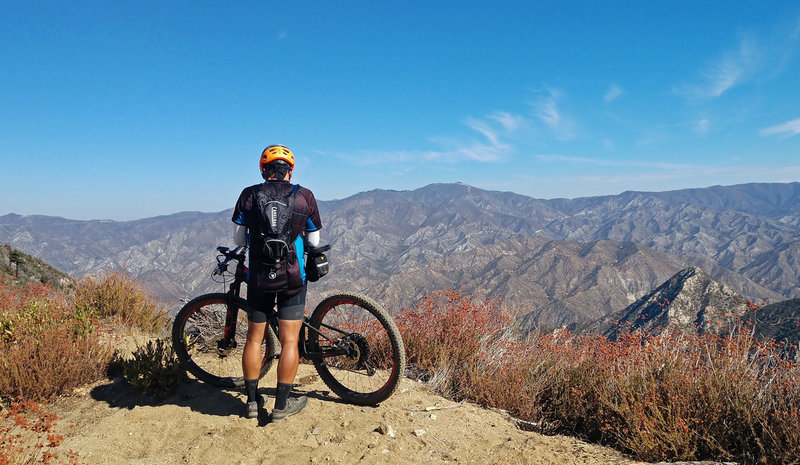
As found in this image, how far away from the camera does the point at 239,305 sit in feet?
14.1

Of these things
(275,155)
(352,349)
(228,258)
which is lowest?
(352,349)

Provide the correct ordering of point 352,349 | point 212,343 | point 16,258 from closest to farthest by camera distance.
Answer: point 352,349, point 212,343, point 16,258

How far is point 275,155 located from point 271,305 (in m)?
1.40

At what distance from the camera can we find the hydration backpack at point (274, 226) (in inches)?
133

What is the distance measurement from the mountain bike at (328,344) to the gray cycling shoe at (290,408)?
0.36 meters

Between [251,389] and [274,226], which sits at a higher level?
[274,226]

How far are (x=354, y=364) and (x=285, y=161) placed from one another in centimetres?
217

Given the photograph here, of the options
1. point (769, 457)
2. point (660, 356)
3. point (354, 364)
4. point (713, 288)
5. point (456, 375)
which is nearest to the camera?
point (769, 457)

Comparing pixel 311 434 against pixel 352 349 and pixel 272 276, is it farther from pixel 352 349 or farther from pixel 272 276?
pixel 272 276

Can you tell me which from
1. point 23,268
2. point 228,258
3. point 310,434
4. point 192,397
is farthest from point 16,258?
point 310,434

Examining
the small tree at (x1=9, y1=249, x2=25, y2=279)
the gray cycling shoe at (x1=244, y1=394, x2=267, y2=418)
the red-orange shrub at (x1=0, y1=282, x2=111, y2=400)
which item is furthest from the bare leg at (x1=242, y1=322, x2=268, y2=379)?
the small tree at (x1=9, y1=249, x2=25, y2=279)

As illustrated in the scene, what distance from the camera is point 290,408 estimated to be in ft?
12.1

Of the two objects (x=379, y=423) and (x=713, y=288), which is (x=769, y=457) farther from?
(x=713, y=288)

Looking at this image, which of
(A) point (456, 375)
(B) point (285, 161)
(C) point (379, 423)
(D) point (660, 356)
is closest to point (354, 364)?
(C) point (379, 423)
